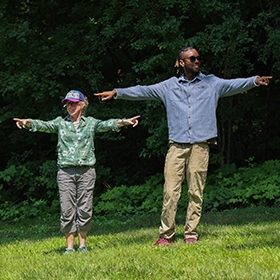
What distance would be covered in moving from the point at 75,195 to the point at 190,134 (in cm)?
140

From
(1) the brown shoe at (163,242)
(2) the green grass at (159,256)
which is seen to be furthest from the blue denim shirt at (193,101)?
(2) the green grass at (159,256)

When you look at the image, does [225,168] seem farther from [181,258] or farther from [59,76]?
[181,258]

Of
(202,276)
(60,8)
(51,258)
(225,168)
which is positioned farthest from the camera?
(60,8)

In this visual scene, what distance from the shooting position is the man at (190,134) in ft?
20.6

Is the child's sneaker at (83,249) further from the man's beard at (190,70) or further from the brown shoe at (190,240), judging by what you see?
the man's beard at (190,70)

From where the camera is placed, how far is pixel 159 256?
5398 millimetres

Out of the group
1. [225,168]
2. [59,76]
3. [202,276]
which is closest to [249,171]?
[225,168]

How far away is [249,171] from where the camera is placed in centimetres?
1209

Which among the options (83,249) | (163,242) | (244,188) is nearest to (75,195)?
(83,249)

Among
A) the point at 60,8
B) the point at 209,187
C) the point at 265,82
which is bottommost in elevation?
the point at 209,187

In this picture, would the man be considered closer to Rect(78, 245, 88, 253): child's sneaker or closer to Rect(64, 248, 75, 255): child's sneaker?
Rect(78, 245, 88, 253): child's sneaker

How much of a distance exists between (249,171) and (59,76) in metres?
4.54

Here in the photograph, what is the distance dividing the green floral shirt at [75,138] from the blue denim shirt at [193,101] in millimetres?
434

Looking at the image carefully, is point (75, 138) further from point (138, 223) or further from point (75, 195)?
point (138, 223)
